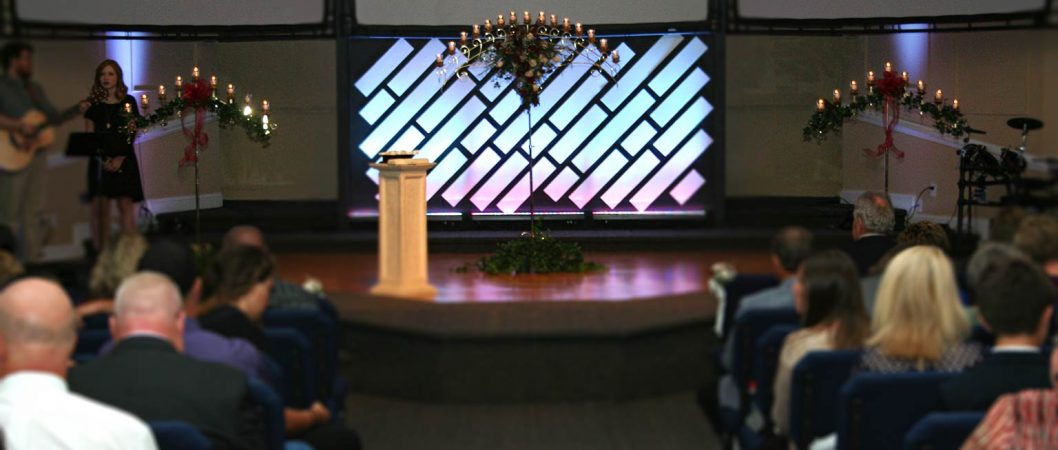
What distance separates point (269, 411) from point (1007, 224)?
397 cm

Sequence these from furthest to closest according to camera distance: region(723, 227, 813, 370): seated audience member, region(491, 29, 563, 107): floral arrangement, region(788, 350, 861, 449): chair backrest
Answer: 1. region(491, 29, 563, 107): floral arrangement
2. region(723, 227, 813, 370): seated audience member
3. region(788, 350, 861, 449): chair backrest

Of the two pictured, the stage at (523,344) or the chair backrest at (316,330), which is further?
the stage at (523,344)

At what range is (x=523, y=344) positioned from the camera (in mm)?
7367

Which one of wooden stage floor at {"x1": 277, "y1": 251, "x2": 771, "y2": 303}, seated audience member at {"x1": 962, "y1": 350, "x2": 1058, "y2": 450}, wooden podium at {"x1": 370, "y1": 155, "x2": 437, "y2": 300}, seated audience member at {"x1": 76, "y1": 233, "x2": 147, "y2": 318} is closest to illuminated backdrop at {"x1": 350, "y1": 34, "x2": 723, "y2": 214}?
wooden stage floor at {"x1": 277, "y1": 251, "x2": 771, "y2": 303}

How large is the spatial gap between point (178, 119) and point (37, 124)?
302 centimetres

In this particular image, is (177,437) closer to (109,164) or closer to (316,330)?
(316,330)

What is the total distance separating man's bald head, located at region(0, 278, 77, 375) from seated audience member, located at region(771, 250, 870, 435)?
2.24 metres

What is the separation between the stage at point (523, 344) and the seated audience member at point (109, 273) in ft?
5.20

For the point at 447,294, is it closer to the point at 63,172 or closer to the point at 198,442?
the point at 63,172

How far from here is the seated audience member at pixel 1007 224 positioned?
6473 mm

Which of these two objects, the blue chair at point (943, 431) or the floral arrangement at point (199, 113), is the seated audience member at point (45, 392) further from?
the floral arrangement at point (199, 113)

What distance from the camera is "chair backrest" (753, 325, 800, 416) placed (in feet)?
16.9

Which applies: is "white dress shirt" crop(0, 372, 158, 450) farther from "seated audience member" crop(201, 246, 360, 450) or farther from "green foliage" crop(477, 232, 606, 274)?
"green foliage" crop(477, 232, 606, 274)

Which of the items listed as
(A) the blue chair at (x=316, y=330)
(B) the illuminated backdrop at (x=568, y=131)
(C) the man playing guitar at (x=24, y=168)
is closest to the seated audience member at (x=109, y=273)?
(A) the blue chair at (x=316, y=330)
